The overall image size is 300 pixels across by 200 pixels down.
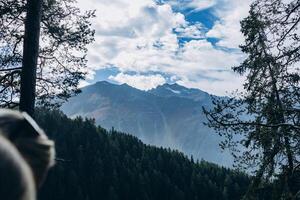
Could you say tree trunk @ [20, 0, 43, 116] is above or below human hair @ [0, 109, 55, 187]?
above

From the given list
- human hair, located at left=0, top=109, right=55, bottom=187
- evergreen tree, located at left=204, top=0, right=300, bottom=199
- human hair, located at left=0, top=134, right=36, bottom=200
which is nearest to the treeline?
evergreen tree, located at left=204, top=0, right=300, bottom=199

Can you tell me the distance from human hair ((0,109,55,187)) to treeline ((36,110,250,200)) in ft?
330

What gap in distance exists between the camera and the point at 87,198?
105 meters

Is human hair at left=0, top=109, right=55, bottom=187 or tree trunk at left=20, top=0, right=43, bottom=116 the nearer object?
human hair at left=0, top=109, right=55, bottom=187

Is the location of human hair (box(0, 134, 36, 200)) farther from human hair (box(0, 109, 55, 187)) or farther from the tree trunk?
the tree trunk

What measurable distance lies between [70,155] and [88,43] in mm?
108076

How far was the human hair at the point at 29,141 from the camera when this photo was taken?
3.97ft

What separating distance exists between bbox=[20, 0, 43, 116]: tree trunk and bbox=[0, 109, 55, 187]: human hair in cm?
719

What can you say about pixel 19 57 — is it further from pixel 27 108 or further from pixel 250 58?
pixel 250 58

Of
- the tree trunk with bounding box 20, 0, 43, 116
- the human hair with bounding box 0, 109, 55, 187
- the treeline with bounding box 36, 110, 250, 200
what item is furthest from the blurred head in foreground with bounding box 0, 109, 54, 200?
the treeline with bounding box 36, 110, 250, 200

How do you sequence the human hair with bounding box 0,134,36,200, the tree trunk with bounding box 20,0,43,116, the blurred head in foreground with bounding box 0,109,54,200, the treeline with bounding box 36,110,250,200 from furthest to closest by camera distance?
1. the treeline with bounding box 36,110,250,200
2. the tree trunk with bounding box 20,0,43,116
3. the blurred head in foreground with bounding box 0,109,54,200
4. the human hair with bounding box 0,134,36,200

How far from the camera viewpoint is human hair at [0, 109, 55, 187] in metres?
1.21

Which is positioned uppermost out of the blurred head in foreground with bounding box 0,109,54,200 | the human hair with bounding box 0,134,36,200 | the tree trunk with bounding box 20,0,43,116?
the tree trunk with bounding box 20,0,43,116

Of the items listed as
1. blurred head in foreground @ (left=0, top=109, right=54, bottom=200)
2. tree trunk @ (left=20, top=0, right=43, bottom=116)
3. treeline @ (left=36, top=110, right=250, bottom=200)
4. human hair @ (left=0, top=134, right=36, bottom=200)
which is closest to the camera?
human hair @ (left=0, top=134, right=36, bottom=200)
